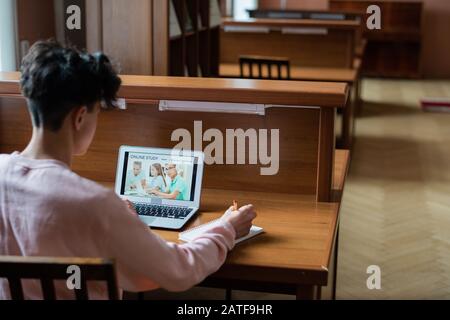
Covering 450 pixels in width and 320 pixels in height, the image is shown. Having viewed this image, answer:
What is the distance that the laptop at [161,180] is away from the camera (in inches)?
80.0

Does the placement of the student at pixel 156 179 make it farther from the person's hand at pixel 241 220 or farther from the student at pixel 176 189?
the person's hand at pixel 241 220

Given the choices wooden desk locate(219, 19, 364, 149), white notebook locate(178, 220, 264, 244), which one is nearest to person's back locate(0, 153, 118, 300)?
white notebook locate(178, 220, 264, 244)

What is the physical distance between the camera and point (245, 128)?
7.41ft

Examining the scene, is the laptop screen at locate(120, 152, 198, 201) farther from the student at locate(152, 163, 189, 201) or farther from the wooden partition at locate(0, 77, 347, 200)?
the wooden partition at locate(0, 77, 347, 200)

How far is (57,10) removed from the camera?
3.55 meters

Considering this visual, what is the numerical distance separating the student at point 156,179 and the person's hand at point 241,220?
0.99ft

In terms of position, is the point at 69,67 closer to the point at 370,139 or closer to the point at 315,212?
the point at 315,212

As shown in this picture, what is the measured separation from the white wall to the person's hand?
1.84 m

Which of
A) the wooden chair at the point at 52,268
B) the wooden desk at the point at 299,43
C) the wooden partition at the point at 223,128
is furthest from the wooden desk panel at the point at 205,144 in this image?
the wooden desk at the point at 299,43

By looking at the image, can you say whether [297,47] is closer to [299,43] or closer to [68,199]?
[299,43]

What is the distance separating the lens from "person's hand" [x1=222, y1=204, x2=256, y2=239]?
70.3 inches
